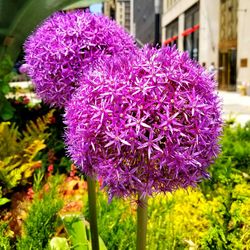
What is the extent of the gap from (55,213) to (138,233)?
0.81 metres

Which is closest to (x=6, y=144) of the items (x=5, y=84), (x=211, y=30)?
(x=5, y=84)

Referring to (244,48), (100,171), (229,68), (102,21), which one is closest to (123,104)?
(100,171)

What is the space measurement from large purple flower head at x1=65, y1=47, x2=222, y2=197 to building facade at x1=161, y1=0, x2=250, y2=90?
26.2 meters

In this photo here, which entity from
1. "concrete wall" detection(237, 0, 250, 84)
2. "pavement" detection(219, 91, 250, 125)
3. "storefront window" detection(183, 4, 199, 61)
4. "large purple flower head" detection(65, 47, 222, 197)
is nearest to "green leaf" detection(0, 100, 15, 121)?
"large purple flower head" detection(65, 47, 222, 197)

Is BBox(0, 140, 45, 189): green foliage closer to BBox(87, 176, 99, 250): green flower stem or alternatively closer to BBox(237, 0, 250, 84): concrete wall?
BBox(87, 176, 99, 250): green flower stem

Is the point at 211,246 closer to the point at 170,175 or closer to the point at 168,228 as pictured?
the point at 168,228

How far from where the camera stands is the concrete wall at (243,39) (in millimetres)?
28703

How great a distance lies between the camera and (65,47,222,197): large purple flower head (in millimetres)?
1534

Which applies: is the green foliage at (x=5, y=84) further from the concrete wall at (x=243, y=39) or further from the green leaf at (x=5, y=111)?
the concrete wall at (x=243, y=39)

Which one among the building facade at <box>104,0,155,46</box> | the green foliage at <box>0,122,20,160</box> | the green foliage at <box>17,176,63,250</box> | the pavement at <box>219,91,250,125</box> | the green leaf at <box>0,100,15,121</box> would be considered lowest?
the pavement at <box>219,91,250,125</box>

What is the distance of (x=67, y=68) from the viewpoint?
214 cm

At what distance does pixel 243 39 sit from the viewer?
29.4 m

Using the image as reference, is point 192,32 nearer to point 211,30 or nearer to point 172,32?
point 211,30

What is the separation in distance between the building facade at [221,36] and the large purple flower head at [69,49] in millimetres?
25562
